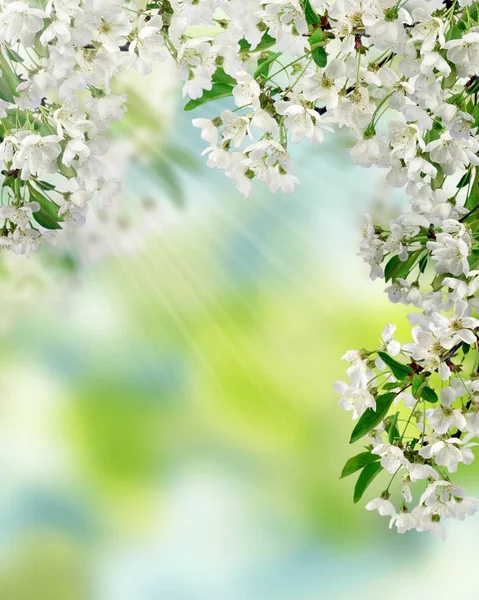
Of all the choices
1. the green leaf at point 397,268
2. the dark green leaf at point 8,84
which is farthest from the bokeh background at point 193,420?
the dark green leaf at point 8,84

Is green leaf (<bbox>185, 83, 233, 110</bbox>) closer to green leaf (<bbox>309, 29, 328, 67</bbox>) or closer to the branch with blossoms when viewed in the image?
the branch with blossoms

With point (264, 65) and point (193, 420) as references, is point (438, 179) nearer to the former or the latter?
point (264, 65)

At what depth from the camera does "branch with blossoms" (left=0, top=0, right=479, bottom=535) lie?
85 centimetres

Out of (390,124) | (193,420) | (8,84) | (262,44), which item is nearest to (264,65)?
(262,44)

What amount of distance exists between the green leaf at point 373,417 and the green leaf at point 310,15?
435mm

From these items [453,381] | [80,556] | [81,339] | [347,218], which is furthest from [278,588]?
[453,381]

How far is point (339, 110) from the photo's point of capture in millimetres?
889

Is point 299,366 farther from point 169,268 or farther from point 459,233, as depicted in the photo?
point 459,233

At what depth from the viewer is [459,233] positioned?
947 millimetres

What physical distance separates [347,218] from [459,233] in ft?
2.78

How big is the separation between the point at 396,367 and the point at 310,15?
40 centimetres

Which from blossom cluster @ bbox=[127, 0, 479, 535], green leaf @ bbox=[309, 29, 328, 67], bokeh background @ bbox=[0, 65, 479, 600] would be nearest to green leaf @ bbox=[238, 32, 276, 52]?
blossom cluster @ bbox=[127, 0, 479, 535]

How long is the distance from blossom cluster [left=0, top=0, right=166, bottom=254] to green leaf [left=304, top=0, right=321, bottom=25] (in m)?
0.16

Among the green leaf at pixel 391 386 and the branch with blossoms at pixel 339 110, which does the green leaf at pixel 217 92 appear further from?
the green leaf at pixel 391 386
